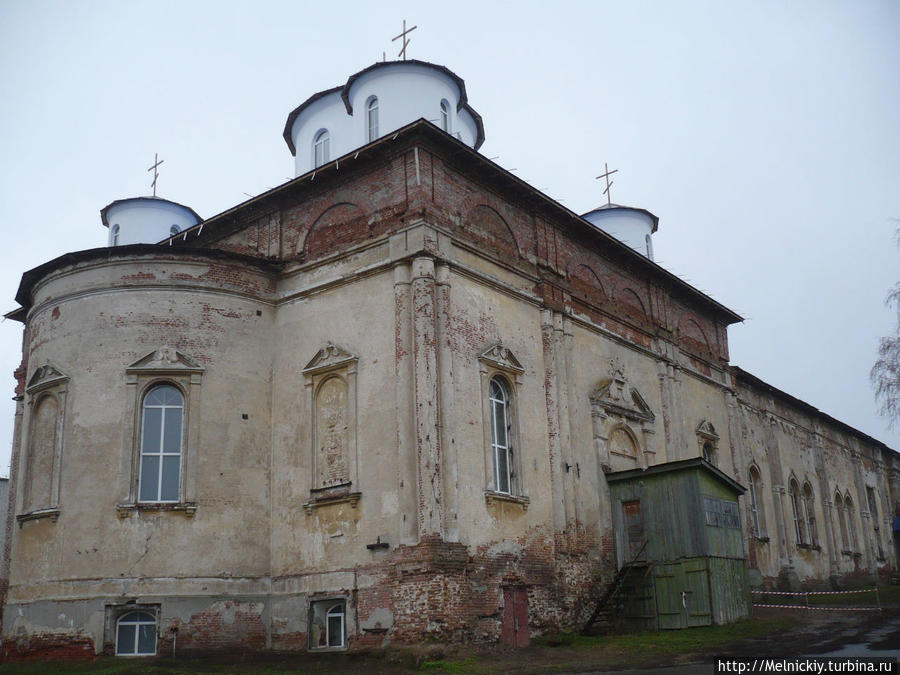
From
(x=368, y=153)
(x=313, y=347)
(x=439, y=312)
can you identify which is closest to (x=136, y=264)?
(x=313, y=347)

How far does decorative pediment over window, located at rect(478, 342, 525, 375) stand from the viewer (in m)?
19.6

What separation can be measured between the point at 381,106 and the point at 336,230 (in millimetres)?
5515

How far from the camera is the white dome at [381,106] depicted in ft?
80.0

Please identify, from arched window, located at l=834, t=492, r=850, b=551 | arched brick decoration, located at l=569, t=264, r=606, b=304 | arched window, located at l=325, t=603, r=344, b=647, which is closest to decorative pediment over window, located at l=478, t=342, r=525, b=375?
arched brick decoration, located at l=569, t=264, r=606, b=304

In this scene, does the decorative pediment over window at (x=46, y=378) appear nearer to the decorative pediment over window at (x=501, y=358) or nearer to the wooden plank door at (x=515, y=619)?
the decorative pediment over window at (x=501, y=358)

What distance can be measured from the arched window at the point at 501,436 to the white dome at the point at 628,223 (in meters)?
14.6

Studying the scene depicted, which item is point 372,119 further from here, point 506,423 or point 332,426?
point 506,423

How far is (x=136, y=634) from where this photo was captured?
18.0 meters

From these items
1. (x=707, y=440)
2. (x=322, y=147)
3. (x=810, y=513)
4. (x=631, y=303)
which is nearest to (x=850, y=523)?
(x=810, y=513)

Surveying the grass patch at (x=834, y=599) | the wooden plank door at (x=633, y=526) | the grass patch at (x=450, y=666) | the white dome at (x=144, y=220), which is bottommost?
the grass patch at (x=450, y=666)

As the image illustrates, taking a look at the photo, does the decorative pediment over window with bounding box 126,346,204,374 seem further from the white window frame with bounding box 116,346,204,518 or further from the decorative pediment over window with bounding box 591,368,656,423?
the decorative pediment over window with bounding box 591,368,656,423

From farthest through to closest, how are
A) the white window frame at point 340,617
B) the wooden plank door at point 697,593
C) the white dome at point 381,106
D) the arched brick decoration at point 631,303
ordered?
the arched brick decoration at point 631,303 → the white dome at point 381,106 → the wooden plank door at point 697,593 → the white window frame at point 340,617

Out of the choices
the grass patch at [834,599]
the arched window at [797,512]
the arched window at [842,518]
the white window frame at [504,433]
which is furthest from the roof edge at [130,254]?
the arched window at [842,518]

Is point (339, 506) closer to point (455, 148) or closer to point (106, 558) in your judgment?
point (106, 558)
